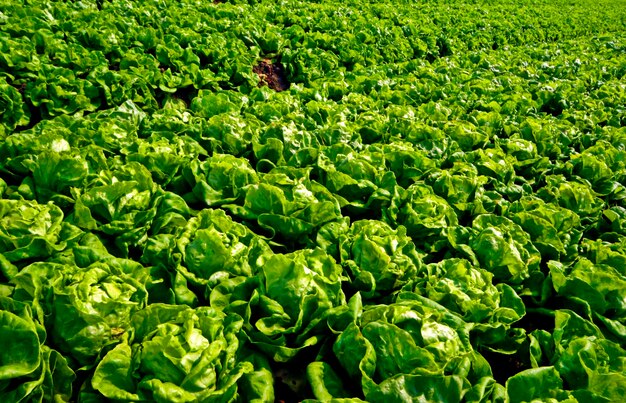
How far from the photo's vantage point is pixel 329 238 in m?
3.25

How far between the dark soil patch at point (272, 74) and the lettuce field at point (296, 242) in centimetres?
180

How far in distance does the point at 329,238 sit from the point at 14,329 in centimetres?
197

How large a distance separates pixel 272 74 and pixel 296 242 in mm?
6054

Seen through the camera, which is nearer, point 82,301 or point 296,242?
point 82,301

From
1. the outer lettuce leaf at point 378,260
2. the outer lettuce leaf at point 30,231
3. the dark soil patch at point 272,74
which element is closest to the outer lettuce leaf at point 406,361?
the outer lettuce leaf at point 378,260

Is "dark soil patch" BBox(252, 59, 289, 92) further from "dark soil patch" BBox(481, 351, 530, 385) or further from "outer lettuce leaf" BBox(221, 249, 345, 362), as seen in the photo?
"dark soil patch" BBox(481, 351, 530, 385)

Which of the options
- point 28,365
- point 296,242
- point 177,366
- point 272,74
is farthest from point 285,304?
point 272,74

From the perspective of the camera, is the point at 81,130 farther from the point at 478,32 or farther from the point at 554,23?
the point at 554,23

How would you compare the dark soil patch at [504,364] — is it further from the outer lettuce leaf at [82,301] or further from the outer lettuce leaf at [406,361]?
the outer lettuce leaf at [82,301]

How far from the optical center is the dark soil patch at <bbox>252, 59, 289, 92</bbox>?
8.53 metres

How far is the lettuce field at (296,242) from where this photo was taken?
2285mm

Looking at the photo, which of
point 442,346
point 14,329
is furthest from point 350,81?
point 14,329

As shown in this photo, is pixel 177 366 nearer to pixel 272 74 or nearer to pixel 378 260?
pixel 378 260

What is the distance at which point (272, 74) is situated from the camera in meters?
8.73
